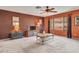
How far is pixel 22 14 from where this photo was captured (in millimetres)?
8406

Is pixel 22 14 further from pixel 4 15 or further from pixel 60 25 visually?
pixel 60 25

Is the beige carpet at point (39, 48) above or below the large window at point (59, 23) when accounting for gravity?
below

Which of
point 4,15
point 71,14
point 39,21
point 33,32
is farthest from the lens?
point 39,21

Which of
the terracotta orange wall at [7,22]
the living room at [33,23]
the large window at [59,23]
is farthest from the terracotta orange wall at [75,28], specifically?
the terracotta orange wall at [7,22]

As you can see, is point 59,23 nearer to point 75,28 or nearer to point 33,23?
point 75,28

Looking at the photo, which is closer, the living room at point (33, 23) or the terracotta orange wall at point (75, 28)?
the living room at point (33, 23)

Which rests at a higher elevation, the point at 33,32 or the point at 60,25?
the point at 60,25

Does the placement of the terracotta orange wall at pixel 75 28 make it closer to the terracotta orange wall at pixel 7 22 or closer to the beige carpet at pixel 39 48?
the beige carpet at pixel 39 48

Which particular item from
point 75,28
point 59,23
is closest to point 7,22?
point 59,23

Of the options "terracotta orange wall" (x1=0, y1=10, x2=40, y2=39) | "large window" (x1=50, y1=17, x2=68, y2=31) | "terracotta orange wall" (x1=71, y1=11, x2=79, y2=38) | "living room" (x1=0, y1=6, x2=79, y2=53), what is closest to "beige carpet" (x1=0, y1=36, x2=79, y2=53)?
"living room" (x1=0, y1=6, x2=79, y2=53)

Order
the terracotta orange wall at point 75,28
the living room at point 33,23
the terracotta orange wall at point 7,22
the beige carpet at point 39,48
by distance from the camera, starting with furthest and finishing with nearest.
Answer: the terracotta orange wall at point 75,28
the terracotta orange wall at point 7,22
the living room at point 33,23
the beige carpet at point 39,48

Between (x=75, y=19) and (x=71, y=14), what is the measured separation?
0.62m

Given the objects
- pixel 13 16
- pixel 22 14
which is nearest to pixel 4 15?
pixel 13 16

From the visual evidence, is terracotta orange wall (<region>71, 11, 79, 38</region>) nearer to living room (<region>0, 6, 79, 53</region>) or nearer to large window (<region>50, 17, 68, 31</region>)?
living room (<region>0, 6, 79, 53</region>)
